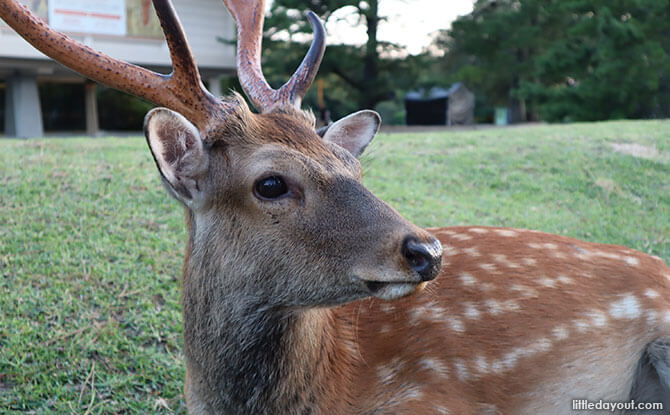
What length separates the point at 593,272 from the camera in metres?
2.66

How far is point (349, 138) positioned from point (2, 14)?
138 centimetres

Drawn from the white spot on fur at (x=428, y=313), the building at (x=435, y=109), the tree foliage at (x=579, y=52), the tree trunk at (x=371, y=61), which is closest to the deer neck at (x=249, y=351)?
the white spot on fur at (x=428, y=313)

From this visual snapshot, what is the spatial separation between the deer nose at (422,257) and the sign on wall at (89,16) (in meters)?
16.1

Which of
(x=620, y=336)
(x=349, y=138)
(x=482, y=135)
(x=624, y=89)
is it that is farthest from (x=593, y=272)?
(x=624, y=89)

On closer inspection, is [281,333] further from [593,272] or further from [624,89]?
[624,89]

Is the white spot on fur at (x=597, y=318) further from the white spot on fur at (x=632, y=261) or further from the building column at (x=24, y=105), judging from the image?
the building column at (x=24, y=105)

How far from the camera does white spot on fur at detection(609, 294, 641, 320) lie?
8.21 feet

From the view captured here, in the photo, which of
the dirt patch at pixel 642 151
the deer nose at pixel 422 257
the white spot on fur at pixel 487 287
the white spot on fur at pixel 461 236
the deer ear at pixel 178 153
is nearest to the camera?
the deer nose at pixel 422 257

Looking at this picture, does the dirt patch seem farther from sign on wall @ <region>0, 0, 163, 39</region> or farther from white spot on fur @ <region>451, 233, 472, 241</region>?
sign on wall @ <region>0, 0, 163, 39</region>

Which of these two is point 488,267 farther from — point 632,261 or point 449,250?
point 632,261

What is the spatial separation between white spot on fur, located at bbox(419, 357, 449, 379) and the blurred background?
41.1ft

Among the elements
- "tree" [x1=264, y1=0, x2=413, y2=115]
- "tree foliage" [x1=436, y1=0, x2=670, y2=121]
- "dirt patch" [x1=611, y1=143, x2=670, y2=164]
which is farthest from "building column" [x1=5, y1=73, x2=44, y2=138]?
"dirt patch" [x1=611, y1=143, x2=670, y2=164]

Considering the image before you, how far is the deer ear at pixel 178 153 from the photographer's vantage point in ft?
6.29

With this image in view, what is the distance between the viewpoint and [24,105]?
17062 millimetres
